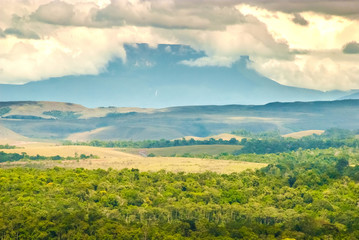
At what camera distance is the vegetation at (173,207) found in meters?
133

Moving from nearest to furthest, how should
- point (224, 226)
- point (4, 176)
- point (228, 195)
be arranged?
point (224, 226)
point (228, 195)
point (4, 176)

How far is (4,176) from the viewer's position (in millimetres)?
193625

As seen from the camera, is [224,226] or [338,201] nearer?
[224,226]

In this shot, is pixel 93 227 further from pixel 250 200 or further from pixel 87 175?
pixel 87 175

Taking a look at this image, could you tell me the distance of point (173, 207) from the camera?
15425 centimetres

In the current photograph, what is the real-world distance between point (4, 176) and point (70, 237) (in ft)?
219

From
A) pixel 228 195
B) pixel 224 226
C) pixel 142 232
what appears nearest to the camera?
pixel 142 232

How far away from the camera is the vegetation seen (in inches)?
5251

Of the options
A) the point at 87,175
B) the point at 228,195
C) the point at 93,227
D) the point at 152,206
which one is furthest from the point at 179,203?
the point at 87,175

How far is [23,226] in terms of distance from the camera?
13562 cm

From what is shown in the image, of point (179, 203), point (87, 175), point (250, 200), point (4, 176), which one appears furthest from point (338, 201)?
point (4, 176)

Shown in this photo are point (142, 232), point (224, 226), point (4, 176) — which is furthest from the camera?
point (4, 176)

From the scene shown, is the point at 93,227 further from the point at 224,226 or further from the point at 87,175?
the point at 87,175

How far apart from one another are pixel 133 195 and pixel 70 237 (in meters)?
36.2
